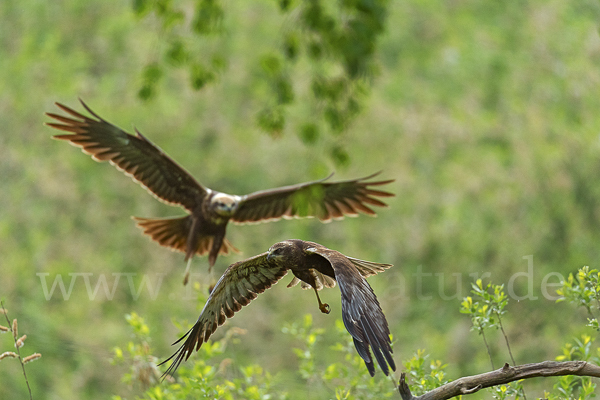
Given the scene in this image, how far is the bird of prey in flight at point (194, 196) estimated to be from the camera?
6188mm

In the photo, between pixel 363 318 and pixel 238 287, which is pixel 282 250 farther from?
pixel 363 318

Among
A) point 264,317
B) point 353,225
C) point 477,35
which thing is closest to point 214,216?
point 264,317

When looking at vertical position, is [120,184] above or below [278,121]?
above

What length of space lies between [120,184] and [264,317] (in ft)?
14.7

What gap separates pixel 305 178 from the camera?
14.3 m

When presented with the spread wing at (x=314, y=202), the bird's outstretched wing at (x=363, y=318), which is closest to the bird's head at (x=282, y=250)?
the bird's outstretched wing at (x=363, y=318)

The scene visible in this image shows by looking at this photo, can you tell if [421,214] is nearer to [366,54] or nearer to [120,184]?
[120,184]

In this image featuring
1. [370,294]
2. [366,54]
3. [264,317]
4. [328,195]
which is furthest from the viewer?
[264,317]

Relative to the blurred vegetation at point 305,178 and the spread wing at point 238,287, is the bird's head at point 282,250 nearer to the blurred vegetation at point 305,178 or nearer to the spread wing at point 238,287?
the spread wing at point 238,287

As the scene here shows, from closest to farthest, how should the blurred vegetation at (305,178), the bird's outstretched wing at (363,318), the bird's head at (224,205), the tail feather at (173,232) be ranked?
1. the bird's outstretched wing at (363,318)
2. the bird's head at (224,205)
3. the tail feather at (173,232)
4. the blurred vegetation at (305,178)

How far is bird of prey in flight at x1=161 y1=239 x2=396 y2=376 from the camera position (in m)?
3.41

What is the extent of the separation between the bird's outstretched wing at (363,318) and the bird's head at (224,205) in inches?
101

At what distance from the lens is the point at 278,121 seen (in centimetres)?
570

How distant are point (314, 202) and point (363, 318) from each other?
315 cm
